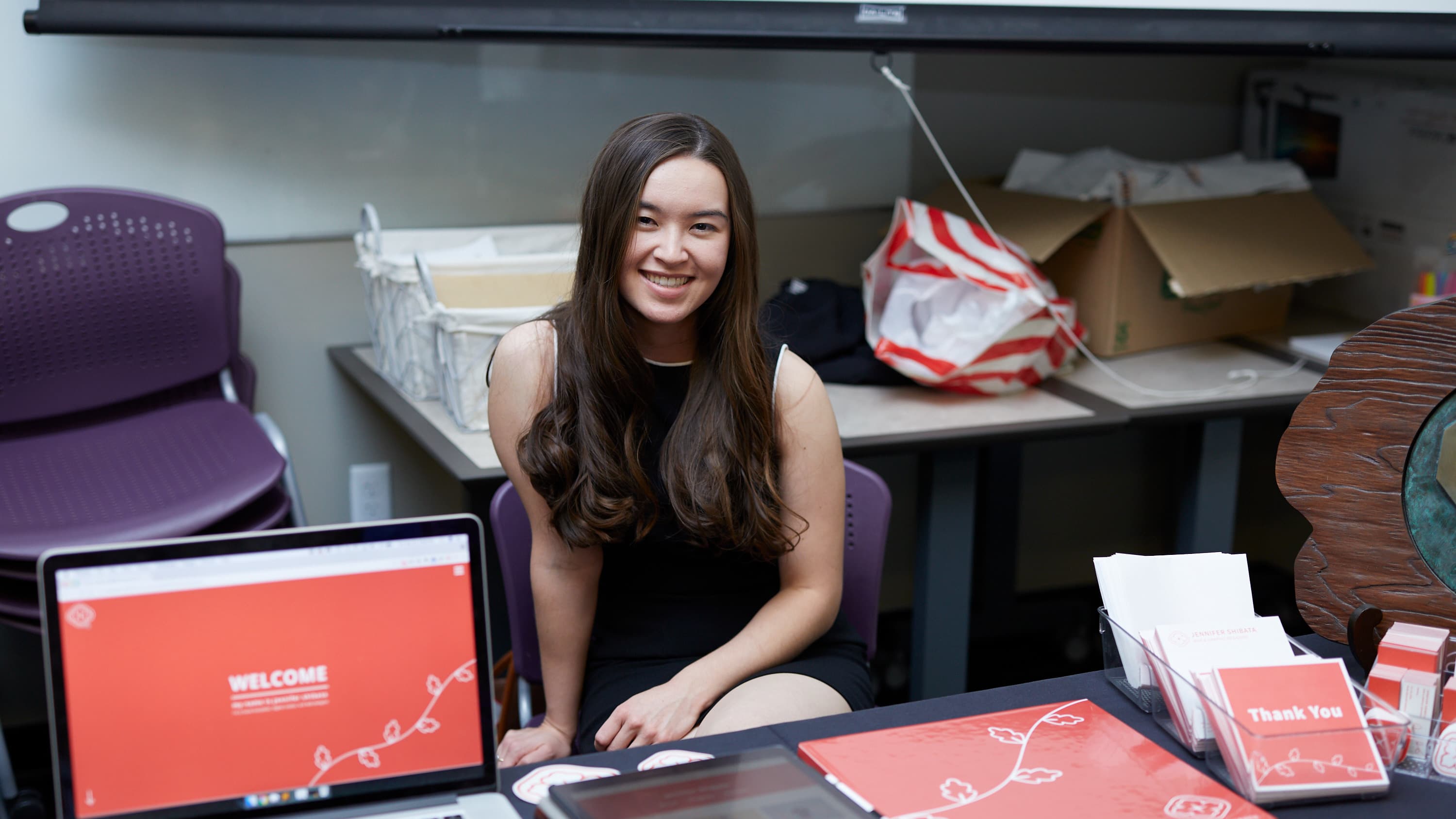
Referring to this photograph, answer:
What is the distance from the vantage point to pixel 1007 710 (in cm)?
105

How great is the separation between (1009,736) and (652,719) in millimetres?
431

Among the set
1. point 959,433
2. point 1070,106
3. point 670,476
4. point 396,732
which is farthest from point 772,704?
point 1070,106

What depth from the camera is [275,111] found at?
2.23 m

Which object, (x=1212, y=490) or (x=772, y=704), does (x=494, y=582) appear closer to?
(x=772, y=704)

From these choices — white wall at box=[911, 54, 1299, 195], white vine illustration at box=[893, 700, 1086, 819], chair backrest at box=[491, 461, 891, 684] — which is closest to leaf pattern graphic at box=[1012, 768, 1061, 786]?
white vine illustration at box=[893, 700, 1086, 819]

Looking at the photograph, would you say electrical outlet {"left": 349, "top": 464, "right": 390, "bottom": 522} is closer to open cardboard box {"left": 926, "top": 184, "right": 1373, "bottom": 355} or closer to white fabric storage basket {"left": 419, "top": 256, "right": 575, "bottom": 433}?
white fabric storage basket {"left": 419, "top": 256, "right": 575, "bottom": 433}

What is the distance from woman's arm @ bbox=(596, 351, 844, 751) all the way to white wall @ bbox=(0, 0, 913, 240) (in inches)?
43.0

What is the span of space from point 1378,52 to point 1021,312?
0.73 m

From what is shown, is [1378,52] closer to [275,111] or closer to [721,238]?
[721,238]

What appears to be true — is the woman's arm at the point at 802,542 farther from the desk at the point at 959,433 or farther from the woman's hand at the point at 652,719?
the desk at the point at 959,433

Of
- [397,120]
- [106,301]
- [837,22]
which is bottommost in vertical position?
[106,301]

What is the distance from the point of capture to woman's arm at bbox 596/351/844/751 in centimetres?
138

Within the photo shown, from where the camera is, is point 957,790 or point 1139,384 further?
point 1139,384

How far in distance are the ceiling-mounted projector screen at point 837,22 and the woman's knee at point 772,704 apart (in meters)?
1.02
